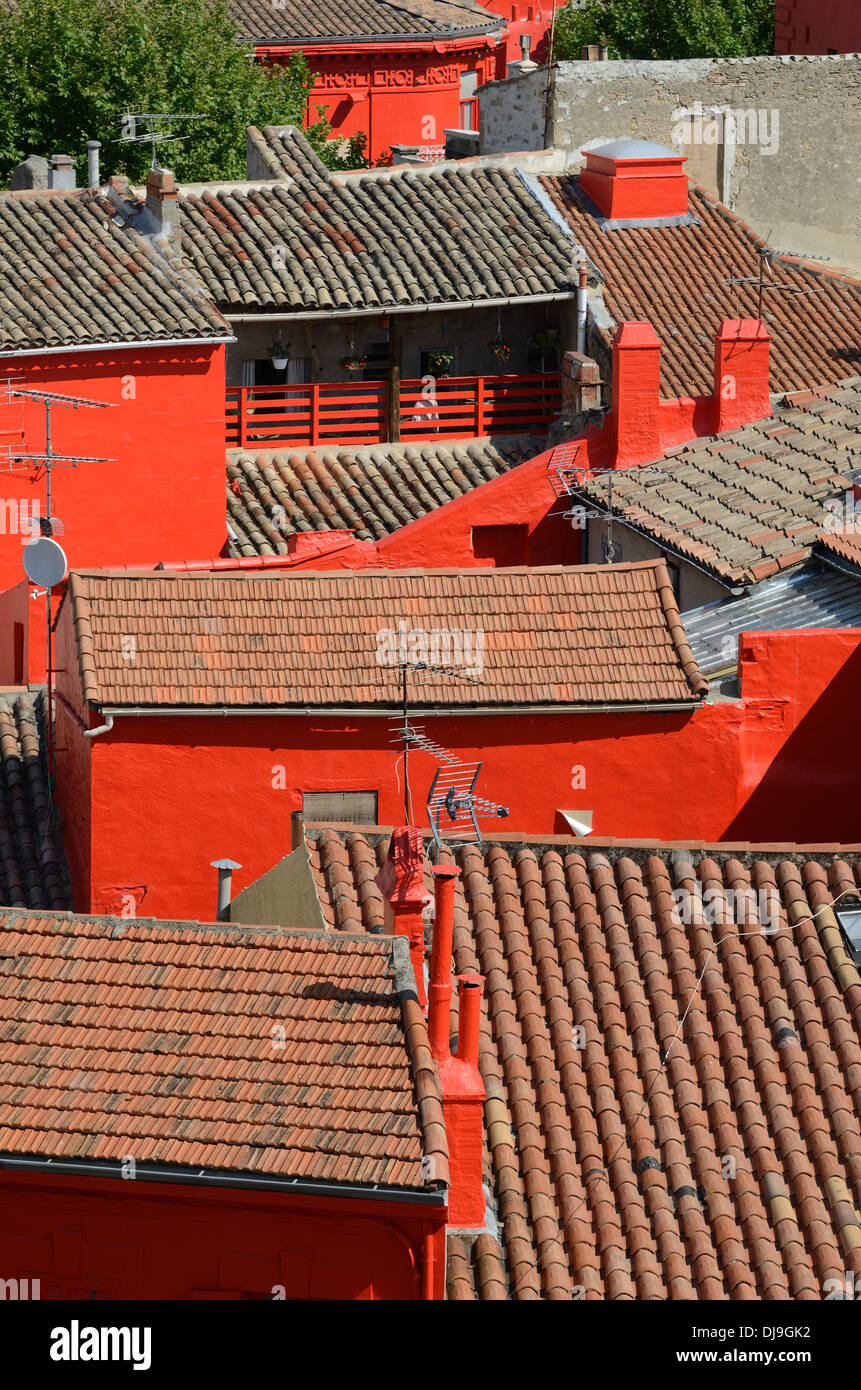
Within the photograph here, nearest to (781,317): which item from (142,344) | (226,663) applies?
(142,344)

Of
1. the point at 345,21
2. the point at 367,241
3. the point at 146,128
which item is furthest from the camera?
the point at 345,21

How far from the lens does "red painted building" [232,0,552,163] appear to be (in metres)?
59.1

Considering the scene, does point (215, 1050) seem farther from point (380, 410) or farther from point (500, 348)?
point (500, 348)

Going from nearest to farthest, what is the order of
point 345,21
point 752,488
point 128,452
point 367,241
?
point 752,488
point 128,452
point 367,241
point 345,21

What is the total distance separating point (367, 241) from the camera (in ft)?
119

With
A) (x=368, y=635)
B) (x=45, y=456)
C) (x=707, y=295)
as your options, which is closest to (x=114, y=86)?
(x=707, y=295)

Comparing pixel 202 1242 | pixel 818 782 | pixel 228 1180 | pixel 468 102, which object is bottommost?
pixel 202 1242

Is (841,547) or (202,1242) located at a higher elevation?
(841,547)

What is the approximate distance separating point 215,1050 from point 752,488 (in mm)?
15139

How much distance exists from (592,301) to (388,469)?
4.03m

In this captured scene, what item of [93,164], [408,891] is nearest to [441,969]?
[408,891]

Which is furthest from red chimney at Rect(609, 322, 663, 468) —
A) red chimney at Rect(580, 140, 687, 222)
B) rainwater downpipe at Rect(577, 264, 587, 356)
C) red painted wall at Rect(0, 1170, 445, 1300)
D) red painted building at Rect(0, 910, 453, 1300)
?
red painted wall at Rect(0, 1170, 445, 1300)

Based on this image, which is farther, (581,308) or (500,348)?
(500,348)

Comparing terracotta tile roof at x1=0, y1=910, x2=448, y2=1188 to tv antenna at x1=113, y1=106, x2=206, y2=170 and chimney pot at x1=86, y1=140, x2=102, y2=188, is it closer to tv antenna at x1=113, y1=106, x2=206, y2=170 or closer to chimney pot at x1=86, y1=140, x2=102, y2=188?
chimney pot at x1=86, y1=140, x2=102, y2=188
